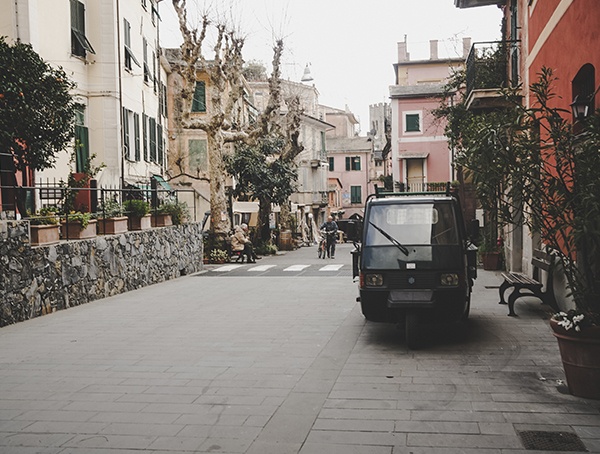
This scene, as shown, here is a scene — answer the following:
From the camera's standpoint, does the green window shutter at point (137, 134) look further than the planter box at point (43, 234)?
Yes

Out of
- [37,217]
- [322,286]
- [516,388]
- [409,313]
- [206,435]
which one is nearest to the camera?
[206,435]

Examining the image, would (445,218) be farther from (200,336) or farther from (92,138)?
(92,138)

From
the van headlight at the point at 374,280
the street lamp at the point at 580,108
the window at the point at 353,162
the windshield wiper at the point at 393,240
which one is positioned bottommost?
the van headlight at the point at 374,280

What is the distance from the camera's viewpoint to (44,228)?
1296 centimetres

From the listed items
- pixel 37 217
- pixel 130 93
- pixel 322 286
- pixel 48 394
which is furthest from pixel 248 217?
pixel 48 394

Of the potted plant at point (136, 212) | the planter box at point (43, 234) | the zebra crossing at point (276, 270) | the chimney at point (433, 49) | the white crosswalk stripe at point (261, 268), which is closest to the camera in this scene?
the planter box at point (43, 234)

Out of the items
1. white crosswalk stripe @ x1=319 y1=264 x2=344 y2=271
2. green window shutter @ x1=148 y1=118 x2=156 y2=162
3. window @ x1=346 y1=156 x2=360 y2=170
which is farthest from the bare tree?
window @ x1=346 y1=156 x2=360 y2=170

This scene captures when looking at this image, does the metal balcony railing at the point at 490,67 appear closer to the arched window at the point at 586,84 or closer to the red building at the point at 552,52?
the red building at the point at 552,52

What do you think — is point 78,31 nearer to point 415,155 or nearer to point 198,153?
point 198,153

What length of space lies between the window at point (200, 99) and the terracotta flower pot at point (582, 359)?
33560 millimetres

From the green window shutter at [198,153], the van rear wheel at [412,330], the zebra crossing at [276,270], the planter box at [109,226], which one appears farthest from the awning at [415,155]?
the van rear wheel at [412,330]

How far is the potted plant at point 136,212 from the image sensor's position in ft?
59.6

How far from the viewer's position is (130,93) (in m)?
24.8

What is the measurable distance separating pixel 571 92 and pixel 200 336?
7.03 m
